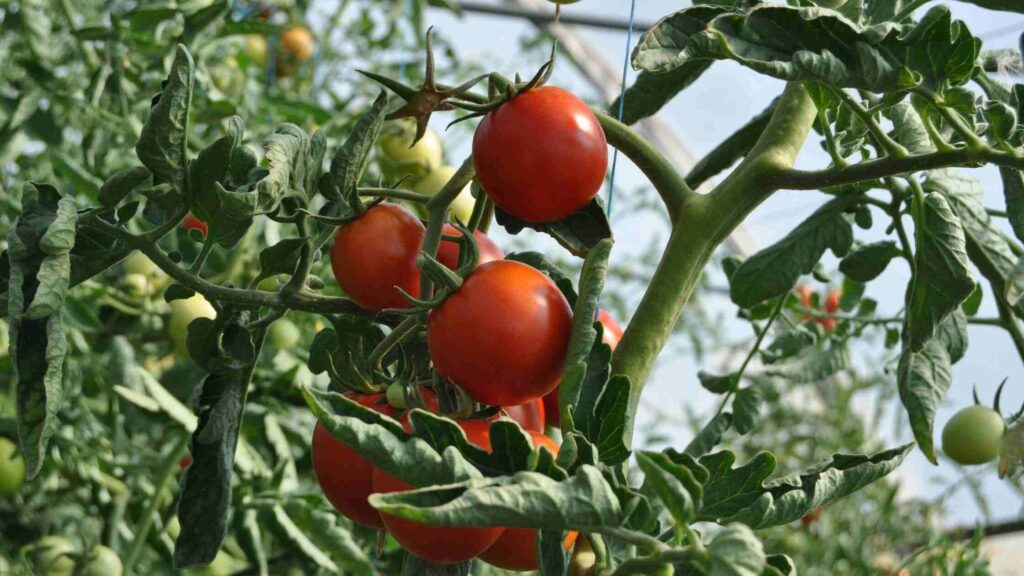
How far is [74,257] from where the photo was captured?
1.76 feet

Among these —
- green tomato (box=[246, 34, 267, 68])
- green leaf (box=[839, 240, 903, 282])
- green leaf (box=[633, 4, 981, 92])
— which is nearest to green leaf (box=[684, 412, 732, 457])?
green leaf (box=[839, 240, 903, 282])

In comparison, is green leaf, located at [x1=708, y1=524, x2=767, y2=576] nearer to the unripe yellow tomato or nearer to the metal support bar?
the unripe yellow tomato

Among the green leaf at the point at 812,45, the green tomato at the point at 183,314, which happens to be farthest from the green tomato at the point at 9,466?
the green leaf at the point at 812,45

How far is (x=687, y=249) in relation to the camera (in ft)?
1.76

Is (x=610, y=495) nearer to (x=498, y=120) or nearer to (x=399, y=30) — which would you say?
(x=498, y=120)

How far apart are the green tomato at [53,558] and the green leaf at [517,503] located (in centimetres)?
86

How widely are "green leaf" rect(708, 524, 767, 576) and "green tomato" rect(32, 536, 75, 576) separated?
905 millimetres

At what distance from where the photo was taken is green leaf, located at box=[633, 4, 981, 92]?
0.41 metres

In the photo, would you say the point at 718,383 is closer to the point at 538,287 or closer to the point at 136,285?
the point at 538,287

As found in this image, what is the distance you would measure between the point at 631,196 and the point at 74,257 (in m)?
1.92

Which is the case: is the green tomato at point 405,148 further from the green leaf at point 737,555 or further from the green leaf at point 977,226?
the green leaf at point 737,555

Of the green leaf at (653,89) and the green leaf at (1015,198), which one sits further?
the green leaf at (653,89)

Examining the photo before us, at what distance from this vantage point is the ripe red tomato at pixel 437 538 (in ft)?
1.56

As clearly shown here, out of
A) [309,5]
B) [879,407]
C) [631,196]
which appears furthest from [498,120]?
[879,407]
